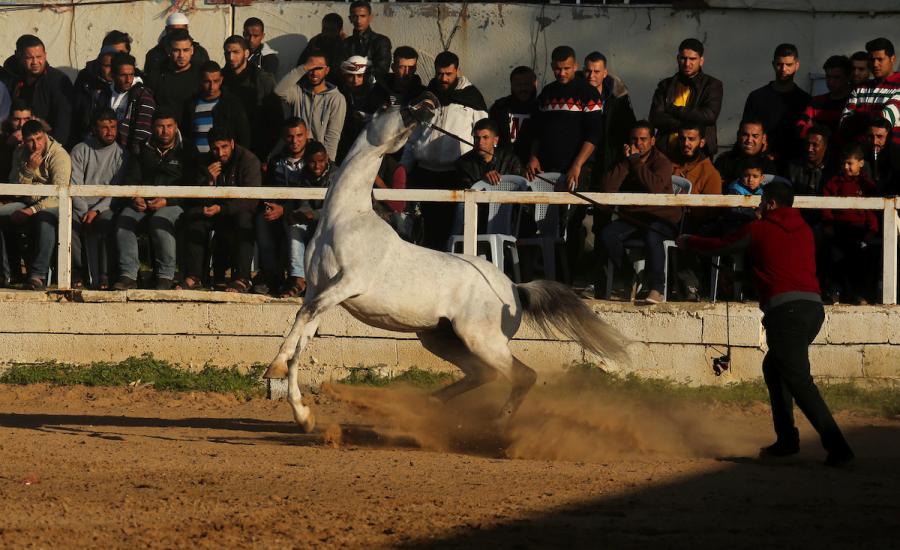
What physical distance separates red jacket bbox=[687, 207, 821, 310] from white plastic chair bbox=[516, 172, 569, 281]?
138 inches

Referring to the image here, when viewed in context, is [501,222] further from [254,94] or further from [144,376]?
[144,376]

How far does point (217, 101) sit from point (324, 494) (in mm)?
6297

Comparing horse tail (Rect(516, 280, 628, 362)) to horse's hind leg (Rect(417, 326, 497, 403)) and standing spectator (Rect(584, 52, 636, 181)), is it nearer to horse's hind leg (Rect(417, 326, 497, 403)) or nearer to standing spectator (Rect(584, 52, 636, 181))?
horse's hind leg (Rect(417, 326, 497, 403))

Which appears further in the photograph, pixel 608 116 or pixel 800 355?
pixel 608 116

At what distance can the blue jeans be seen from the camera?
11.7m

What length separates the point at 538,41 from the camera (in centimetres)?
1413

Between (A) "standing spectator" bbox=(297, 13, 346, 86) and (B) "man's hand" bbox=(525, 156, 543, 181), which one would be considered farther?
(A) "standing spectator" bbox=(297, 13, 346, 86)

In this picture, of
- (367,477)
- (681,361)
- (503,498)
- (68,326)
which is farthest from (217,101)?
(503,498)

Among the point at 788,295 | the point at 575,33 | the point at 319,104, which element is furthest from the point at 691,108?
the point at 788,295

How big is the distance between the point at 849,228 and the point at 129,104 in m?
A: 6.66

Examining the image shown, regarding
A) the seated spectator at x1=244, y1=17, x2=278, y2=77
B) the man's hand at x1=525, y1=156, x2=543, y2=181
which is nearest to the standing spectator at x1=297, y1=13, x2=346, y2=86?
the seated spectator at x1=244, y1=17, x2=278, y2=77

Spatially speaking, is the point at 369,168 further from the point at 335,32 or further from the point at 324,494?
the point at 335,32

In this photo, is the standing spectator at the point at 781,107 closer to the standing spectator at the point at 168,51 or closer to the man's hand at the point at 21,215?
the standing spectator at the point at 168,51

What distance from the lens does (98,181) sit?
12.2 m
